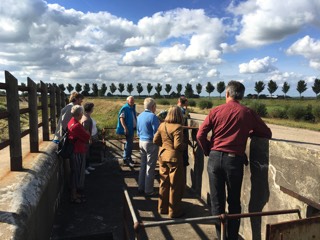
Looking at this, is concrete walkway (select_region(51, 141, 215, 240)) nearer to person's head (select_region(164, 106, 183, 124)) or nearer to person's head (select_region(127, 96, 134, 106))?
person's head (select_region(164, 106, 183, 124))

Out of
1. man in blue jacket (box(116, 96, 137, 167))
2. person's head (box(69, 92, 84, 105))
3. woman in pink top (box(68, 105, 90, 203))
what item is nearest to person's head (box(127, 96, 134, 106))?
man in blue jacket (box(116, 96, 137, 167))

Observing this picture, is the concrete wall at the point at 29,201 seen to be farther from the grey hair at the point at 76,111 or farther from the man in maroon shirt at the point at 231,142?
the man in maroon shirt at the point at 231,142

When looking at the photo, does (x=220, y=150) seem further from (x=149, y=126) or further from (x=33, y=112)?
(x=33, y=112)

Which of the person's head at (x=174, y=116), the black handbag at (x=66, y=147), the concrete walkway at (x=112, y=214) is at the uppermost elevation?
the person's head at (x=174, y=116)

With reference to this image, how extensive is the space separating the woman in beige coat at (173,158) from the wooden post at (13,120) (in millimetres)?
2146

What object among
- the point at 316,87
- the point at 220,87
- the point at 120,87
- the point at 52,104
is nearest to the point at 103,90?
the point at 120,87

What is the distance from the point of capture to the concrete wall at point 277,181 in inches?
128

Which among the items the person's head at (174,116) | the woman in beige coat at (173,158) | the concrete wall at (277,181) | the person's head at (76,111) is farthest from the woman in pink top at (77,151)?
the concrete wall at (277,181)

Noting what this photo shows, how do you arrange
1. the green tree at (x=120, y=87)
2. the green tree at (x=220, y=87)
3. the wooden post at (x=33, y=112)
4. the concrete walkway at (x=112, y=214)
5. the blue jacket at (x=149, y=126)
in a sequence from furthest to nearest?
1. the green tree at (x=120, y=87)
2. the green tree at (x=220, y=87)
3. the blue jacket at (x=149, y=126)
4. the wooden post at (x=33, y=112)
5. the concrete walkway at (x=112, y=214)

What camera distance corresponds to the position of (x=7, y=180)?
3.81 m

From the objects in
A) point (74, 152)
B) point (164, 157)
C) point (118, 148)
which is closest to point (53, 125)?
point (118, 148)

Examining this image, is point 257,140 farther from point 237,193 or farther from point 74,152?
point 74,152

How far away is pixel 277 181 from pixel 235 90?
1.17 m

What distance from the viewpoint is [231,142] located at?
13.1ft
